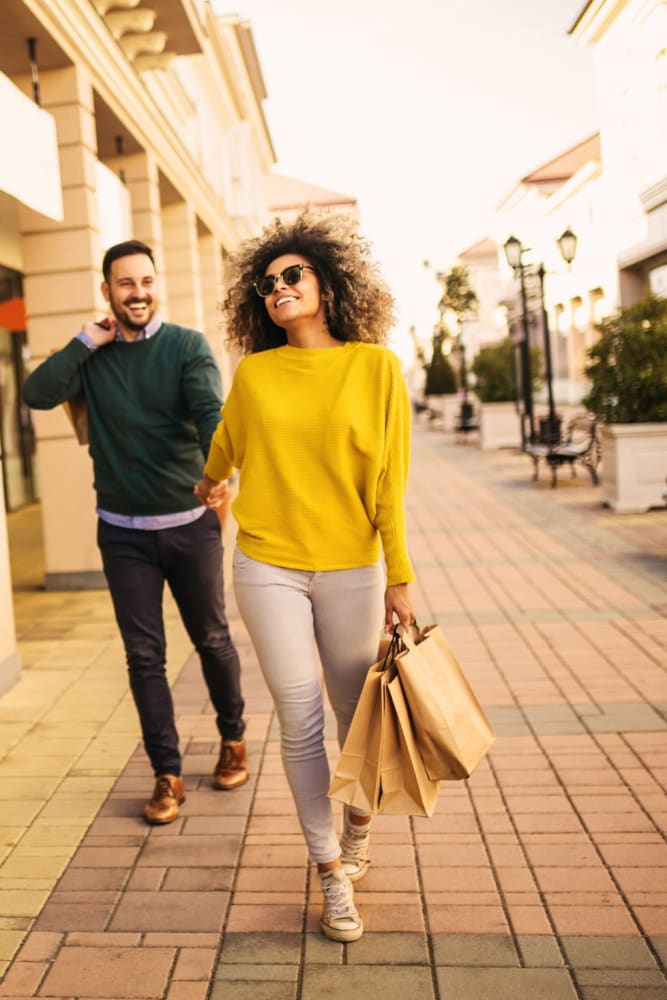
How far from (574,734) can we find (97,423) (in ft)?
7.83

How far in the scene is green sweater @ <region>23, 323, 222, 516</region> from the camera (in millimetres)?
3588

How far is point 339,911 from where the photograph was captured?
2816 mm

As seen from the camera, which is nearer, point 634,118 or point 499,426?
point 499,426

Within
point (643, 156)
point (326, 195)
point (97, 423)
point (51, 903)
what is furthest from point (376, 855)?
point (326, 195)

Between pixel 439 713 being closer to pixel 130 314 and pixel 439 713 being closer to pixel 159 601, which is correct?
pixel 159 601

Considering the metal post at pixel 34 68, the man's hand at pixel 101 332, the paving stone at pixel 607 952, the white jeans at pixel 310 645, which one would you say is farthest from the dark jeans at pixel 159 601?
the metal post at pixel 34 68

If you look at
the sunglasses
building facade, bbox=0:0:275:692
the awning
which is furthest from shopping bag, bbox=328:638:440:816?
the awning

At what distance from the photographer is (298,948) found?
109 inches

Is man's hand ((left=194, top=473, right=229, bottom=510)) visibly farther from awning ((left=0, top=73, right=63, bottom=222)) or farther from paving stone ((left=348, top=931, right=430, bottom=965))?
awning ((left=0, top=73, right=63, bottom=222))

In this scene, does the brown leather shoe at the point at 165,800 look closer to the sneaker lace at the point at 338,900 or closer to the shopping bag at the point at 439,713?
the sneaker lace at the point at 338,900

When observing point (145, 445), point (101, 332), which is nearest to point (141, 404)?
point (145, 445)

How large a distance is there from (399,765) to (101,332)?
1.89m

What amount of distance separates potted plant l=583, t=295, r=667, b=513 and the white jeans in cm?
862

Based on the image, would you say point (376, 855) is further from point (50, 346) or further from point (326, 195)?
point (326, 195)
